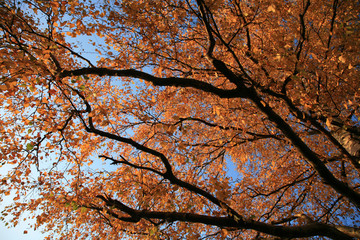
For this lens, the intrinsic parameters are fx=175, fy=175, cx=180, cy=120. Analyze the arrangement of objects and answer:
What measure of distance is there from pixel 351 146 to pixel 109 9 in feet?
24.5

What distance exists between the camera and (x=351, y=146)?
4.45 metres

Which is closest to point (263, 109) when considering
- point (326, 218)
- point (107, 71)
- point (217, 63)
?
point (217, 63)

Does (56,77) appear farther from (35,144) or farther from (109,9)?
(109,9)

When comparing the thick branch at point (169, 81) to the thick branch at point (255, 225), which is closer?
the thick branch at point (255, 225)

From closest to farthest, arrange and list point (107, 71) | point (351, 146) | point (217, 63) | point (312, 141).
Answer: point (217, 63) < point (107, 71) < point (351, 146) < point (312, 141)

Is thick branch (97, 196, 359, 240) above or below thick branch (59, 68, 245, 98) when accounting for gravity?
below

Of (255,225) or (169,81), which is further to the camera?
(169,81)

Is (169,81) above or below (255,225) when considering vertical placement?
above

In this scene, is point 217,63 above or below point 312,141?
below

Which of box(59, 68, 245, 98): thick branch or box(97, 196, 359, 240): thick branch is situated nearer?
box(97, 196, 359, 240): thick branch

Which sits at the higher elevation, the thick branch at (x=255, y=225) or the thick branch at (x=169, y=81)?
the thick branch at (x=169, y=81)

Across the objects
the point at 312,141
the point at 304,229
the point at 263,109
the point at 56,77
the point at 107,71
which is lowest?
the point at 304,229

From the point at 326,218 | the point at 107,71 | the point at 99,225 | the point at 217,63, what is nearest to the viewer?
the point at 217,63

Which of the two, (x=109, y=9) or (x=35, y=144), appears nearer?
(x=35, y=144)
